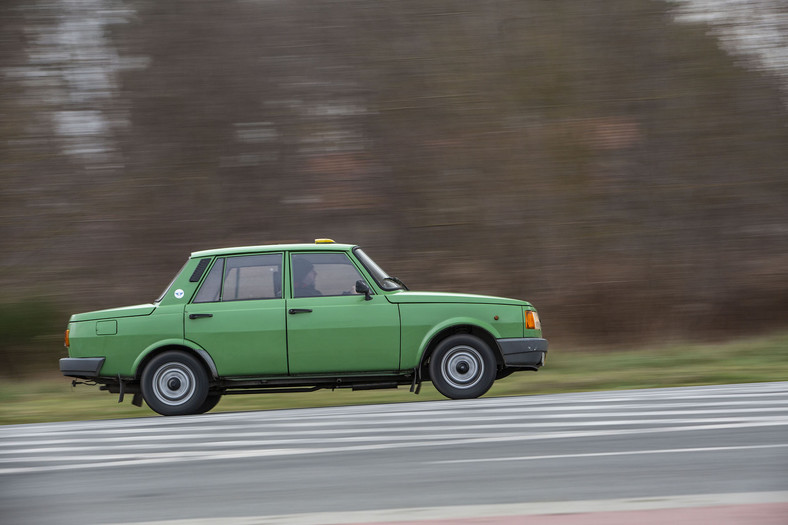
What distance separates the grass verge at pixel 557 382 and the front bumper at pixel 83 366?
0.99 metres

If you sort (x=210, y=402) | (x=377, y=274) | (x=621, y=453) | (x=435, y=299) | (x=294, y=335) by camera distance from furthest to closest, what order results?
(x=210, y=402), (x=377, y=274), (x=435, y=299), (x=294, y=335), (x=621, y=453)

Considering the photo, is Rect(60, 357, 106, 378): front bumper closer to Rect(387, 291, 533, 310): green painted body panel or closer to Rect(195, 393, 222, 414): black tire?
Rect(195, 393, 222, 414): black tire

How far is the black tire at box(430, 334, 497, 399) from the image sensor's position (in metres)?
10.7

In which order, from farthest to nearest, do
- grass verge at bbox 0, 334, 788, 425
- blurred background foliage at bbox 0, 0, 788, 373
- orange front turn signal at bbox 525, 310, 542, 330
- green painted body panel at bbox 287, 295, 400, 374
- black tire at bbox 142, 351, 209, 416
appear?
1. blurred background foliage at bbox 0, 0, 788, 373
2. grass verge at bbox 0, 334, 788, 425
3. orange front turn signal at bbox 525, 310, 542, 330
4. black tire at bbox 142, 351, 209, 416
5. green painted body panel at bbox 287, 295, 400, 374

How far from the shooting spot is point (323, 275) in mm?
10875

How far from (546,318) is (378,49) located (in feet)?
24.2

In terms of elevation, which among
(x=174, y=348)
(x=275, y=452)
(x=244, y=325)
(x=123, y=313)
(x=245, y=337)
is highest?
(x=123, y=313)

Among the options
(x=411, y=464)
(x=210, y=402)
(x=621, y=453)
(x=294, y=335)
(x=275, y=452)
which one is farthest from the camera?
(x=210, y=402)

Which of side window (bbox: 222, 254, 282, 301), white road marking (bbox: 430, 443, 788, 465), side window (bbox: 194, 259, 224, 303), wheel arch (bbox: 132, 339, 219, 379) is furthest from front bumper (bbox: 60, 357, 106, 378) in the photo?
white road marking (bbox: 430, 443, 788, 465)

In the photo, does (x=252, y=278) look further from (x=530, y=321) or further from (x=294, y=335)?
(x=530, y=321)

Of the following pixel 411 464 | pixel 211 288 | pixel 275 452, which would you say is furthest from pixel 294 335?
pixel 411 464

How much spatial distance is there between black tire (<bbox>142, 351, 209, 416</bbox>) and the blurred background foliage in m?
9.80

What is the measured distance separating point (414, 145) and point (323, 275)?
38.1 ft

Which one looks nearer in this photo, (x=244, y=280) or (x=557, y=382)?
(x=244, y=280)
